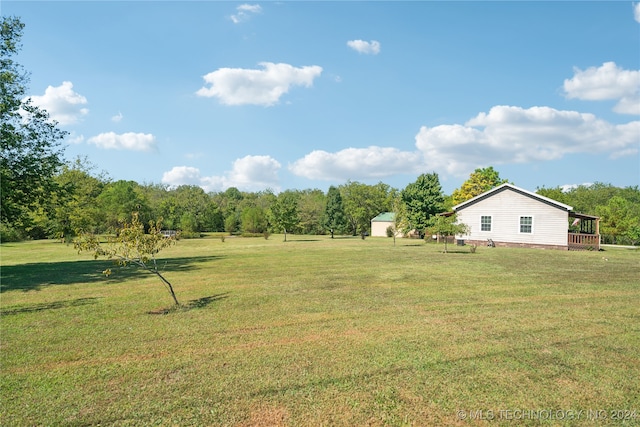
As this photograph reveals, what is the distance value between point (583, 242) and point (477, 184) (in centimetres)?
2962

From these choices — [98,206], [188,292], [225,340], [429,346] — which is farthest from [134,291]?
[98,206]

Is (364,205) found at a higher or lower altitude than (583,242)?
higher

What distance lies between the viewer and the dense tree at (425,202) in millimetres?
48625

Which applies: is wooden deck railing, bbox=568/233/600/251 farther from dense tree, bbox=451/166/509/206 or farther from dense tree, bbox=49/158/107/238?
dense tree, bbox=49/158/107/238

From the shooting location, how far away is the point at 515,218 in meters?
32.1

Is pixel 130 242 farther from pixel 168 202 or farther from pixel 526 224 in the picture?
pixel 168 202

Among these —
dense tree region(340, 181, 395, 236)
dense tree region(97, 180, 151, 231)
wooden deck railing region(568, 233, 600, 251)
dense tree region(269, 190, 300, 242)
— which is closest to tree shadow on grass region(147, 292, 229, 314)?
wooden deck railing region(568, 233, 600, 251)

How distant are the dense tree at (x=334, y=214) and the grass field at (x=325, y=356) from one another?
160ft

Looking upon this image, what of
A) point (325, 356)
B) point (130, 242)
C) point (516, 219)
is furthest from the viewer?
point (516, 219)

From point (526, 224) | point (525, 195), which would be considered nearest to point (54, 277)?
point (526, 224)

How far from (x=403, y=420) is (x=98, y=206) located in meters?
61.7

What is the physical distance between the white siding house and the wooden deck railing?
0.52 m

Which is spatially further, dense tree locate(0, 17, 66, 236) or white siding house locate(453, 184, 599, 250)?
white siding house locate(453, 184, 599, 250)

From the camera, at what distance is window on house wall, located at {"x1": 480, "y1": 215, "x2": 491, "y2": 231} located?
3400cm
